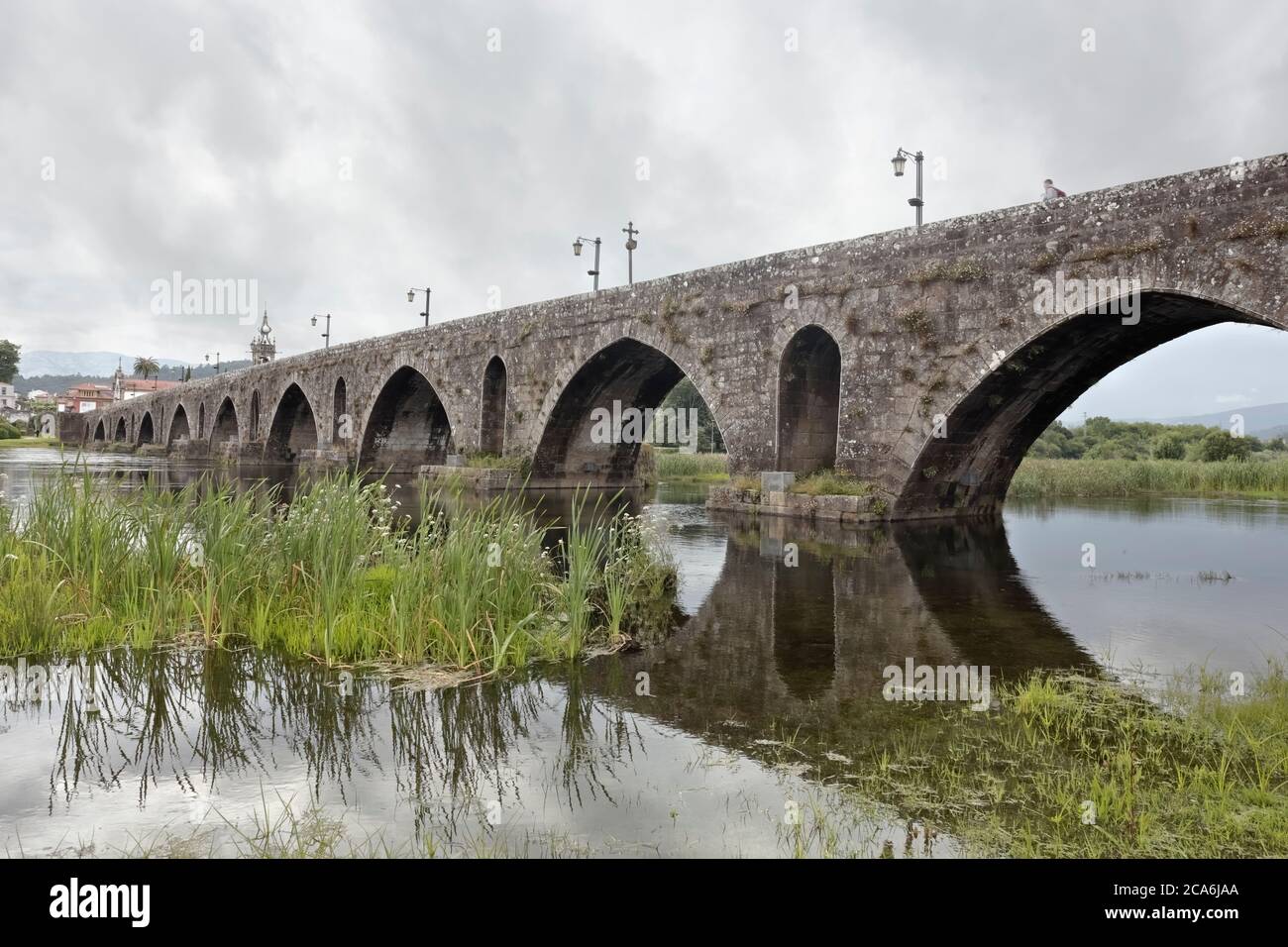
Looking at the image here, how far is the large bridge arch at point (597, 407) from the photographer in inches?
760

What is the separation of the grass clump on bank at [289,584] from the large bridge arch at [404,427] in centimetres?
2146

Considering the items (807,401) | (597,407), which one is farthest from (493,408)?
(807,401)

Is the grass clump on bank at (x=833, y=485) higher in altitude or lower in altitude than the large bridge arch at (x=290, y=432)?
lower

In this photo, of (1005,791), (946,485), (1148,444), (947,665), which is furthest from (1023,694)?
(1148,444)

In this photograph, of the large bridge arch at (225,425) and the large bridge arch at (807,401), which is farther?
the large bridge arch at (225,425)

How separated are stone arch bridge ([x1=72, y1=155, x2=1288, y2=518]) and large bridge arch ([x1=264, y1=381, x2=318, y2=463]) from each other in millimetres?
16482

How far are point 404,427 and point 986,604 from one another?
24669 mm

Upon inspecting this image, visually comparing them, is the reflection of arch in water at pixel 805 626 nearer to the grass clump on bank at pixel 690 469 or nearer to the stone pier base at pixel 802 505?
the stone pier base at pixel 802 505

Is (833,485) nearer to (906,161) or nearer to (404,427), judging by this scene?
(906,161)

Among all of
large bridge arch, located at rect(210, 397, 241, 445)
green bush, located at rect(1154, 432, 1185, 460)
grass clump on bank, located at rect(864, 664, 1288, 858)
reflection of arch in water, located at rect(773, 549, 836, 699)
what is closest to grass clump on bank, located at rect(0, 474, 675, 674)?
reflection of arch in water, located at rect(773, 549, 836, 699)

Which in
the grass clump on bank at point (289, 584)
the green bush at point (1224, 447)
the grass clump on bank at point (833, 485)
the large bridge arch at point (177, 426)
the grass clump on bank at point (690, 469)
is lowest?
the grass clump on bank at point (289, 584)

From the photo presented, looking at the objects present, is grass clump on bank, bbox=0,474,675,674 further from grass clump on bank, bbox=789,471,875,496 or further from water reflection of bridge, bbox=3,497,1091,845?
grass clump on bank, bbox=789,471,875,496

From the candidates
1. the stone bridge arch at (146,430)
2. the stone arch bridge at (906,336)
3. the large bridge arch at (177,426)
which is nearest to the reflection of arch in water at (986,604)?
the stone arch bridge at (906,336)

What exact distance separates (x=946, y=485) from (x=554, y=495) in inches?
346
